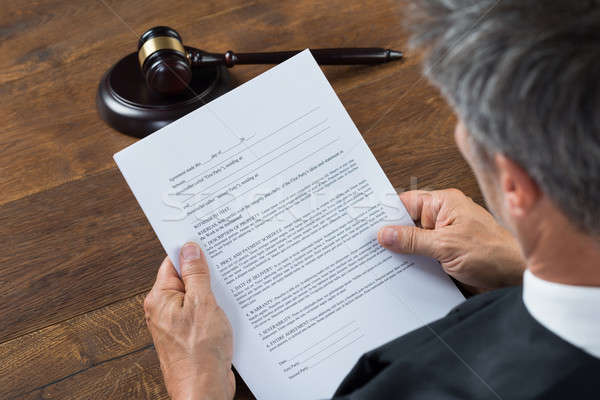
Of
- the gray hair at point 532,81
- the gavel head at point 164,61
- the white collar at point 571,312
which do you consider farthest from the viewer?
the gavel head at point 164,61

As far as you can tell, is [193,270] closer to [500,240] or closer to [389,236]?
[389,236]

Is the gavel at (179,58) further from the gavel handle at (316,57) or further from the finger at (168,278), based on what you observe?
the finger at (168,278)

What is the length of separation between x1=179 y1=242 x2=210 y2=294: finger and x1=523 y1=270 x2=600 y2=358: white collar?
439 mm

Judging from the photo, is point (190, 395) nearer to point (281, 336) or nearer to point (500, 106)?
point (281, 336)

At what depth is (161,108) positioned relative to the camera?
0.91 metres

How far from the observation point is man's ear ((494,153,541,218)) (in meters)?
0.52

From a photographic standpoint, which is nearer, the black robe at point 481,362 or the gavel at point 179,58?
the black robe at point 481,362

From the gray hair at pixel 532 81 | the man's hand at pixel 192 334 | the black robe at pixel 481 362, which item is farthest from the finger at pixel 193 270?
the gray hair at pixel 532 81

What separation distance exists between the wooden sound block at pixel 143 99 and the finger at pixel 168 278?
0.25 meters

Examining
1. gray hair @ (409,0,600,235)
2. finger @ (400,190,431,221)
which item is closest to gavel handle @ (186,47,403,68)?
finger @ (400,190,431,221)

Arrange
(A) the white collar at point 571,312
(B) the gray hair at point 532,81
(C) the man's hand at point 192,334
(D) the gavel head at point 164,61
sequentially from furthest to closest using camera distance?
(D) the gavel head at point 164,61 → (C) the man's hand at point 192,334 → (A) the white collar at point 571,312 → (B) the gray hair at point 532,81

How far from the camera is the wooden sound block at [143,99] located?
→ 0.92m

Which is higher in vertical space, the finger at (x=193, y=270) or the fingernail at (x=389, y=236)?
the finger at (x=193, y=270)

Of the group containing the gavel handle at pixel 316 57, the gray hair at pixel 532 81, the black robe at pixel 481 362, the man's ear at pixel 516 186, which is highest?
the gavel handle at pixel 316 57
